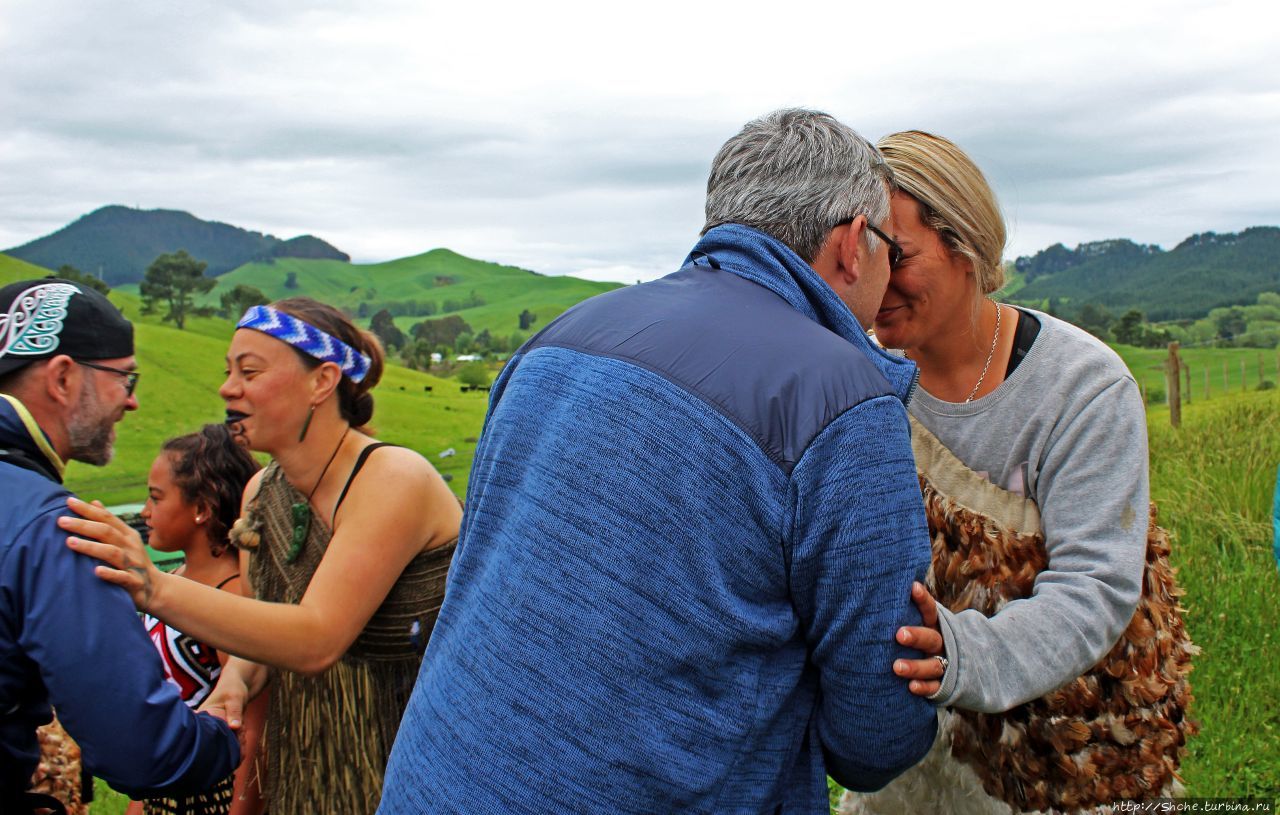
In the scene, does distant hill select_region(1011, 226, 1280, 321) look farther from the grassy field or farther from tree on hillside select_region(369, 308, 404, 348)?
the grassy field

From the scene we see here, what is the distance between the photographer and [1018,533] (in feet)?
7.63

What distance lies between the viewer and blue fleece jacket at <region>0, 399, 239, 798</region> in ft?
6.64

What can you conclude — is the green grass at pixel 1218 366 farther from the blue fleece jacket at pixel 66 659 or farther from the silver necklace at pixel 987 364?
the blue fleece jacket at pixel 66 659

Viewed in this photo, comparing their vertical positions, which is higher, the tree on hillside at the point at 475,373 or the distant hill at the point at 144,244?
the distant hill at the point at 144,244

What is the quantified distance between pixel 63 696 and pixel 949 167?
2.33 m

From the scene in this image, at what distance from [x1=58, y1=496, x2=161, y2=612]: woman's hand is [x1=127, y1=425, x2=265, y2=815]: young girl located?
138 centimetres

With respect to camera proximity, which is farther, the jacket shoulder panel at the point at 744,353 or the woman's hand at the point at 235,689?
the woman's hand at the point at 235,689

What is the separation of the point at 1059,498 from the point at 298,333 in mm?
2164

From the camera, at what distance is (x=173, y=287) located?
2644 cm

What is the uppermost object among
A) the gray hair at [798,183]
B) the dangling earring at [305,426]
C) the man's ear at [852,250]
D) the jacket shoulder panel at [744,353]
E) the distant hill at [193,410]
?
the gray hair at [798,183]

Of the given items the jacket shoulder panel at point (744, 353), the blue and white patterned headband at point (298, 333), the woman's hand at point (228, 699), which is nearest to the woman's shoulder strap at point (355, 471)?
the blue and white patterned headband at point (298, 333)

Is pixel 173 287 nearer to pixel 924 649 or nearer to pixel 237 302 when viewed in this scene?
pixel 237 302

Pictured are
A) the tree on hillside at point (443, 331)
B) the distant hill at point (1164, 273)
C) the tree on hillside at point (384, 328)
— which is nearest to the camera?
the tree on hillside at point (384, 328)

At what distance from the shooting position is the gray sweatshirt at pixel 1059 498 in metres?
1.94
